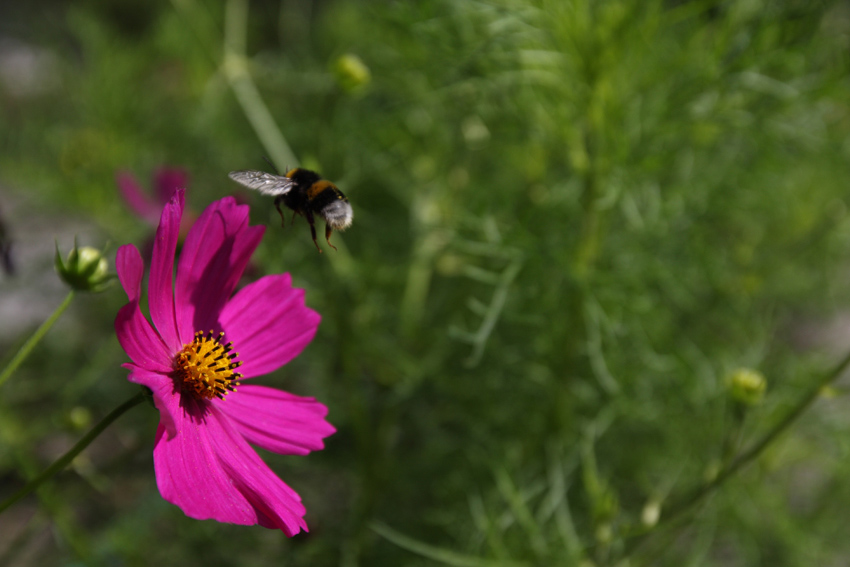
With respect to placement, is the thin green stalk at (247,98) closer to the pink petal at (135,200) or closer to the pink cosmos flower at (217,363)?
the pink petal at (135,200)

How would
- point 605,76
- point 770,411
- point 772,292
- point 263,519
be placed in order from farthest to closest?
point 772,292
point 770,411
point 605,76
point 263,519

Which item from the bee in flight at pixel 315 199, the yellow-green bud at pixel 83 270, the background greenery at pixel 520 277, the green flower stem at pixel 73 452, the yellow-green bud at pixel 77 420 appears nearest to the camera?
the green flower stem at pixel 73 452

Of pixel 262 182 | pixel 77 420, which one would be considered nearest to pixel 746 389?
pixel 262 182

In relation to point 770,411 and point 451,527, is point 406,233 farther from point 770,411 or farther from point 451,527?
point 770,411

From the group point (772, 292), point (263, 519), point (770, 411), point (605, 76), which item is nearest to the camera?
point (263, 519)

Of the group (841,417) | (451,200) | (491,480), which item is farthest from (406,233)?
(841,417)

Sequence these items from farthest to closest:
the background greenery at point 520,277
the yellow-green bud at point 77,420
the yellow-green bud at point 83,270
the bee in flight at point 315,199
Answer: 1. the background greenery at point 520,277
2. the yellow-green bud at point 77,420
3. the bee in flight at point 315,199
4. the yellow-green bud at point 83,270

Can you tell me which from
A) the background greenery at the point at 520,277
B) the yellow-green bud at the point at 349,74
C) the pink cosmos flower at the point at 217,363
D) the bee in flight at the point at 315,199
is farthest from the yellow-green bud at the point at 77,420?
the yellow-green bud at the point at 349,74

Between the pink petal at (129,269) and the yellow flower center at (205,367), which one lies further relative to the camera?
the yellow flower center at (205,367)
